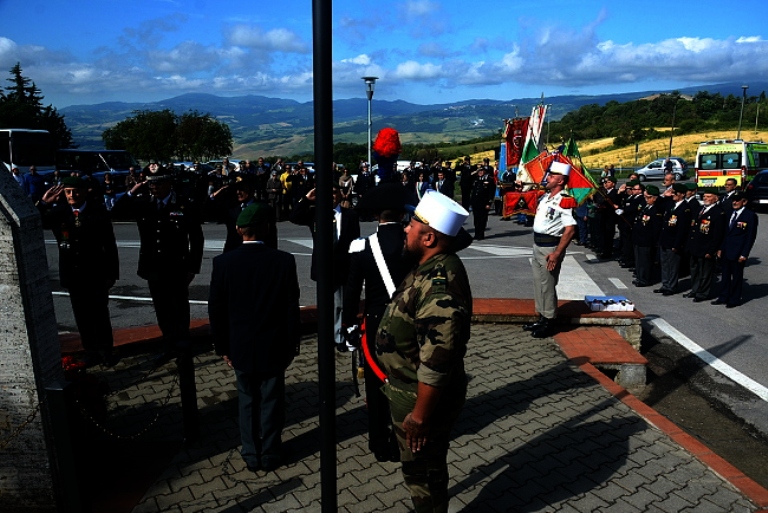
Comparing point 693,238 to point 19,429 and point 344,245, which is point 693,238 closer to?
point 344,245

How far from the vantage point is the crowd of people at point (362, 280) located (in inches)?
127

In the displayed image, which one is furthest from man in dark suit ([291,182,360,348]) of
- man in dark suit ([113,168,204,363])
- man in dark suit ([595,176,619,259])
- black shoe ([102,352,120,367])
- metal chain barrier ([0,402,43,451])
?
man in dark suit ([595,176,619,259])

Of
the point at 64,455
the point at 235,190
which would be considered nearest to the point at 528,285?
the point at 235,190

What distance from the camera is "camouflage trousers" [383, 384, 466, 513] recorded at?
132 inches

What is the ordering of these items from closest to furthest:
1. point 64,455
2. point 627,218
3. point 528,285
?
point 64,455, point 528,285, point 627,218

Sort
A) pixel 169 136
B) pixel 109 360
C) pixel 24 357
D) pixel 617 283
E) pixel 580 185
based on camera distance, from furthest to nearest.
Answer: pixel 169 136, pixel 580 185, pixel 617 283, pixel 109 360, pixel 24 357

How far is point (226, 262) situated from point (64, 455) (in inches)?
63.7

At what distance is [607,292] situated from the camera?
1091 cm

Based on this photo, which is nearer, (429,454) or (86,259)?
(429,454)

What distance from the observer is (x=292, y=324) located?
4398mm

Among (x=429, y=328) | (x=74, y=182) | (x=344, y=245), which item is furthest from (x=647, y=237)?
(x=429, y=328)

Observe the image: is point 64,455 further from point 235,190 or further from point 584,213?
point 584,213

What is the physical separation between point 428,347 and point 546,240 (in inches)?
180

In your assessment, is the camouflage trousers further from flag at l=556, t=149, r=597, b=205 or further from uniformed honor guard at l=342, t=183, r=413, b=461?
flag at l=556, t=149, r=597, b=205
